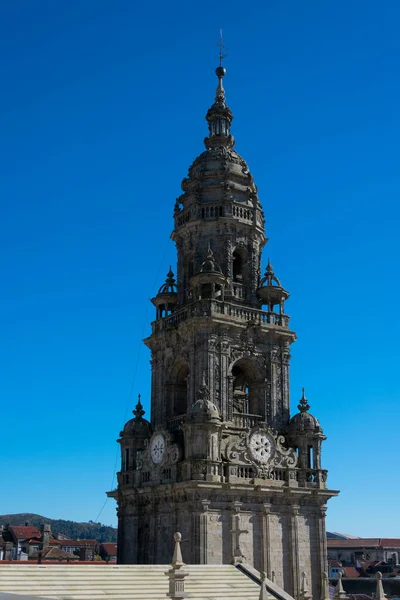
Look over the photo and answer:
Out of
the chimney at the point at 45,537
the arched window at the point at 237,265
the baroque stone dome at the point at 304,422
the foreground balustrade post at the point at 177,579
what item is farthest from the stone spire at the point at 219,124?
the chimney at the point at 45,537

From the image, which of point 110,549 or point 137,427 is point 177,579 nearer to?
point 137,427

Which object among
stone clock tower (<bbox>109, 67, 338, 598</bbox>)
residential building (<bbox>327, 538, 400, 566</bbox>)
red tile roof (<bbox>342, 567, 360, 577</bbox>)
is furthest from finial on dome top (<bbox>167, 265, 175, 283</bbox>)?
residential building (<bbox>327, 538, 400, 566</bbox>)

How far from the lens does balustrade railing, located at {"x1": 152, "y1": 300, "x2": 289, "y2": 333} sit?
46188 mm

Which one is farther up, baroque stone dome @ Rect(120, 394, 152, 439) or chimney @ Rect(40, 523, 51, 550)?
baroque stone dome @ Rect(120, 394, 152, 439)

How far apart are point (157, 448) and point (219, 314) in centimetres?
875

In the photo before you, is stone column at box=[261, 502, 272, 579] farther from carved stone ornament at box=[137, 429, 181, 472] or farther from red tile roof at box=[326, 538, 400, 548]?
red tile roof at box=[326, 538, 400, 548]

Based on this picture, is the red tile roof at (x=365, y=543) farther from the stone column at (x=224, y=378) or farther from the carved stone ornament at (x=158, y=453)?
the stone column at (x=224, y=378)

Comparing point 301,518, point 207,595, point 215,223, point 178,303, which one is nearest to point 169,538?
point 301,518

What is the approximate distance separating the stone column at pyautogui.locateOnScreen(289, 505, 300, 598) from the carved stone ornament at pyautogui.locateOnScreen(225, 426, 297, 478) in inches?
107

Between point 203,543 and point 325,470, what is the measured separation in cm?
999

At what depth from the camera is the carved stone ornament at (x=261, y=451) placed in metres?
43.5

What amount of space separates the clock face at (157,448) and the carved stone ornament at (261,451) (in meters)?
4.15

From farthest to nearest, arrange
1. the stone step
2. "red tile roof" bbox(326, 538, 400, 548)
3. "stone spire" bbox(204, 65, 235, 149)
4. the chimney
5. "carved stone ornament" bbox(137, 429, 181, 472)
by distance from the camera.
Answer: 1. "red tile roof" bbox(326, 538, 400, 548)
2. the chimney
3. "stone spire" bbox(204, 65, 235, 149)
4. "carved stone ornament" bbox(137, 429, 181, 472)
5. the stone step

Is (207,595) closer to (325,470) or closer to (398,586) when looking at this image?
(325,470)
